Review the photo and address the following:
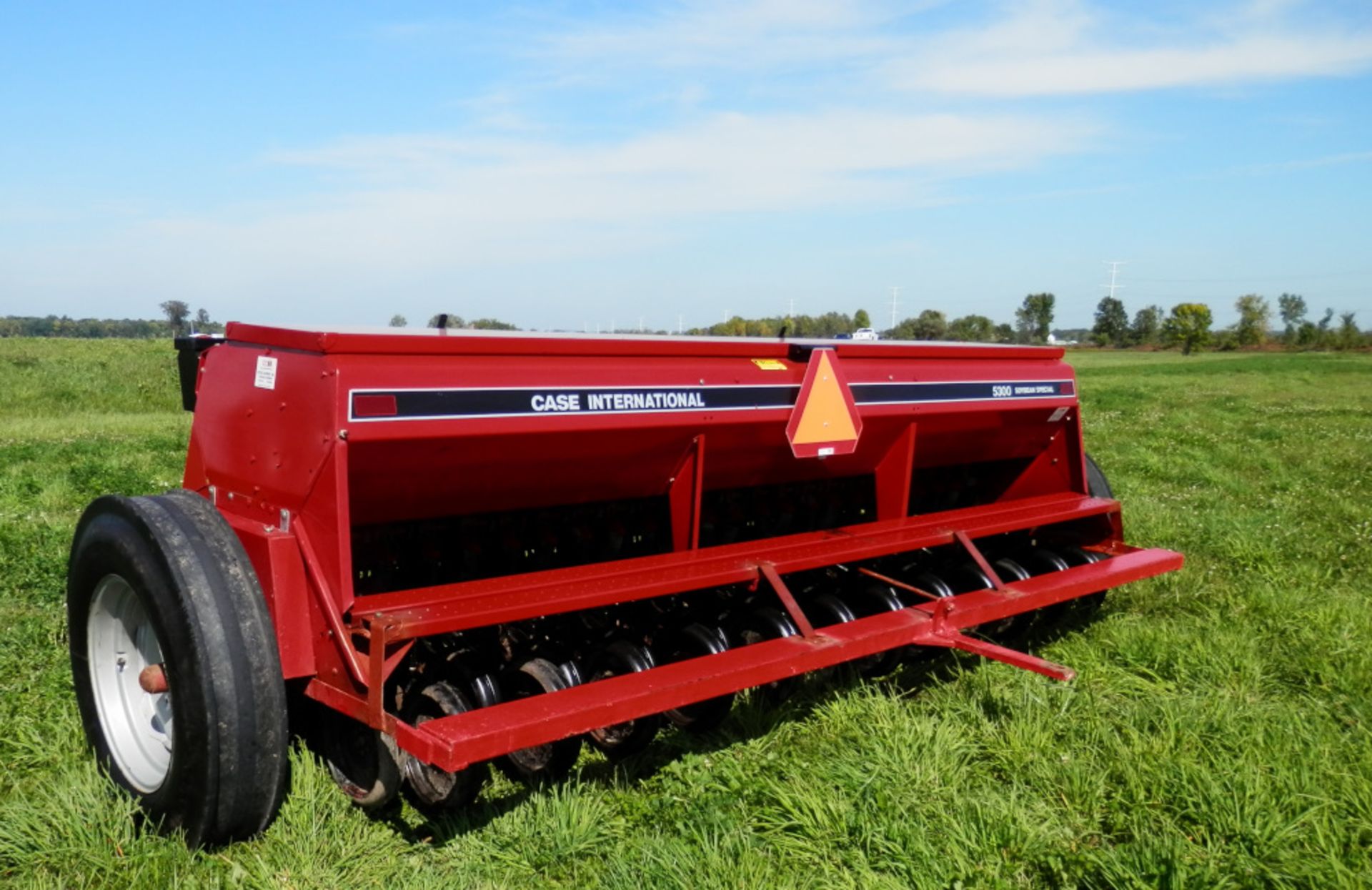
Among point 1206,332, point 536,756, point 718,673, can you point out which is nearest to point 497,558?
point 536,756

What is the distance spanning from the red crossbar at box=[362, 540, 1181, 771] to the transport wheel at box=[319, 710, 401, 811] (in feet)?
1.02

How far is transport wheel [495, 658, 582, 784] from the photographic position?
11.5ft

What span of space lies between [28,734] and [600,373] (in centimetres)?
240

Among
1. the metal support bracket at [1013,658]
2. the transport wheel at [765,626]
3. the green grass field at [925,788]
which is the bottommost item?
the green grass field at [925,788]

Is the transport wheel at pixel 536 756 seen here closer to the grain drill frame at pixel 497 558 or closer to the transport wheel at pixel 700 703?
the grain drill frame at pixel 497 558

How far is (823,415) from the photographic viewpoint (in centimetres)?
431

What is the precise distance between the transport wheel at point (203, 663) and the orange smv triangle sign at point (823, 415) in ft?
6.73

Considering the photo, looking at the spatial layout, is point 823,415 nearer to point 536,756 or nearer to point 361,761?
point 536,756

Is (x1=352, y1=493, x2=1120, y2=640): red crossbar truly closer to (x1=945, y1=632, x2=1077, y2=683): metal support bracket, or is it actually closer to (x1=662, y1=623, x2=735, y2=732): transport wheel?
(x1=662, y1=623, x2=735, y2=732): transport wheel

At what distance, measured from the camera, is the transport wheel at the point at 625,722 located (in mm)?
3631

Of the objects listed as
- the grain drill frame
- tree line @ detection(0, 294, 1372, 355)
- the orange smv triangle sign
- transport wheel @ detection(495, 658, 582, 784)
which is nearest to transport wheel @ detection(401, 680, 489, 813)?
the grain drill frame

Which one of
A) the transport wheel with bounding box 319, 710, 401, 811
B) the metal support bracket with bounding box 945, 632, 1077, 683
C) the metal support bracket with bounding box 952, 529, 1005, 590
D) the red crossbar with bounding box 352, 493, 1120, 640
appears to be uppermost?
the red crossbar with bounding box 352, 493, 1120, 640

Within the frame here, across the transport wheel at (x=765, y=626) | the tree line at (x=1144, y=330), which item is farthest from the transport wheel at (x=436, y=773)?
the tree line at (x=1144, y=330)

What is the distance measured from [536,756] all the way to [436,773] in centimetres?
32
